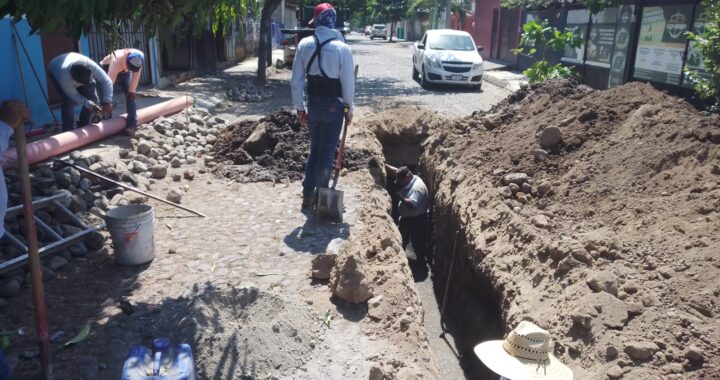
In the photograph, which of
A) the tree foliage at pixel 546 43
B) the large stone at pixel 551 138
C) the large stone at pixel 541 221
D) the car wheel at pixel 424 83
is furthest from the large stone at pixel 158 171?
the car wheel at pixel 424 83

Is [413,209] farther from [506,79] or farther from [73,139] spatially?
[506,79]

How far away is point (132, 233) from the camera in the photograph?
4586 mm

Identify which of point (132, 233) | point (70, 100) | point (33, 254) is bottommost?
point (132, 233)

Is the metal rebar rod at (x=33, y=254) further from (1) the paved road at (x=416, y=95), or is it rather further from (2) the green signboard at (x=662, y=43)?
(2) the green signboard at (x=662, y=43)

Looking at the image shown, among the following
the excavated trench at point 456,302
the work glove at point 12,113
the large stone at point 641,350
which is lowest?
the excavated trench at point 456,302

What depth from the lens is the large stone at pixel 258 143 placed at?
827cm

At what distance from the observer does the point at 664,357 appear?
357 centimetres

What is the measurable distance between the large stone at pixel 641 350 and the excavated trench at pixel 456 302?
1845 millimetres

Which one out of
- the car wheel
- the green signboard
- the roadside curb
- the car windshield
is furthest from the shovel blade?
the car windshield

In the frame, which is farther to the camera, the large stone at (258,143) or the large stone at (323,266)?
the large stone at (258,143)

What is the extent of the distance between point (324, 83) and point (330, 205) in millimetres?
1231

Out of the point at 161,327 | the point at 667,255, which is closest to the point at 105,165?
the point at 161,327

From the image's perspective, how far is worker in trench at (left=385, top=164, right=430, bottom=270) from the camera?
331 inches

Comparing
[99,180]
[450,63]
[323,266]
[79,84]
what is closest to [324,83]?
[323,266]
